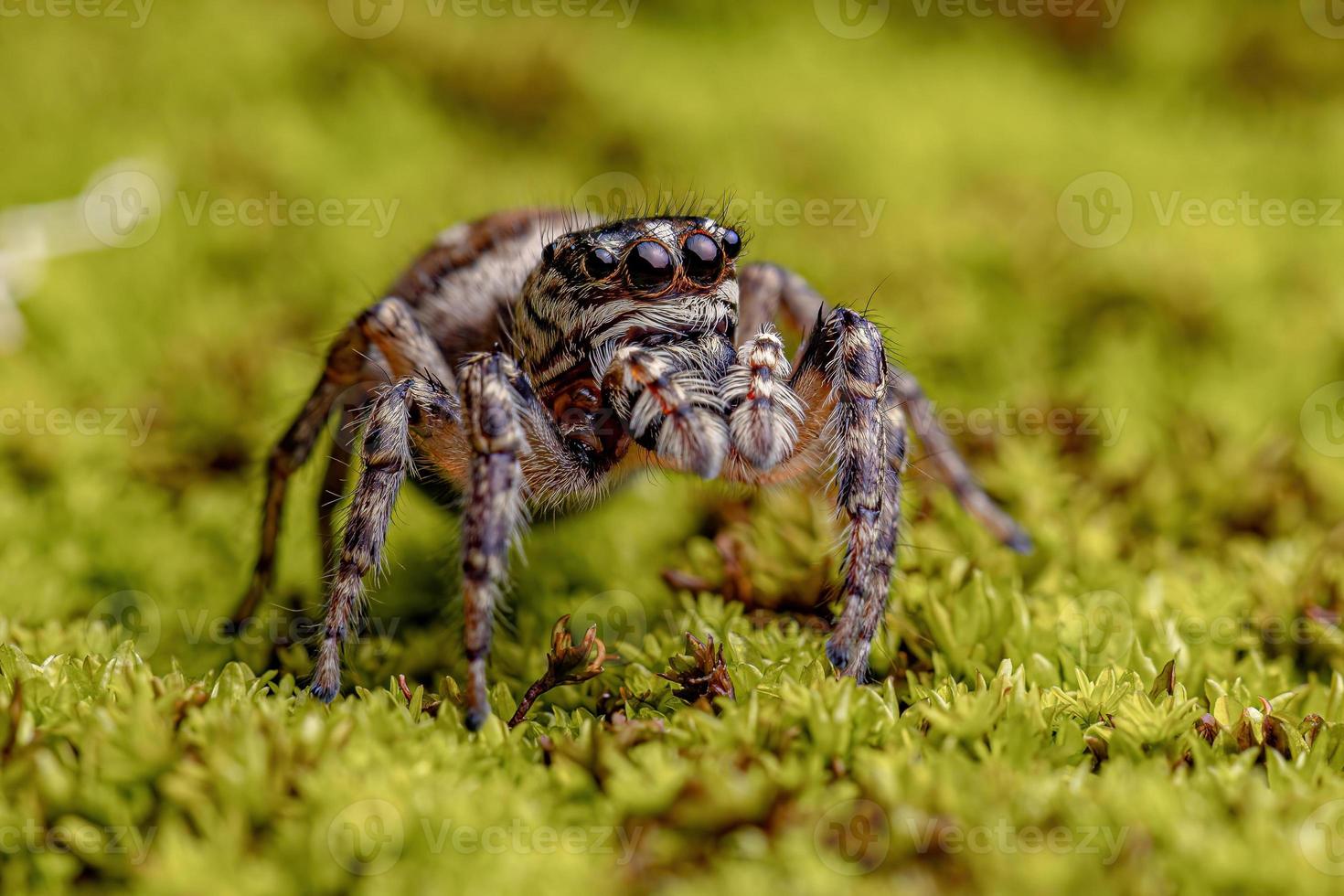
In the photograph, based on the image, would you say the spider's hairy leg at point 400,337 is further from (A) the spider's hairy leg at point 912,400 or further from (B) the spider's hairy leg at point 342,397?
A: (A) the spider's hairy leg at point 912,400

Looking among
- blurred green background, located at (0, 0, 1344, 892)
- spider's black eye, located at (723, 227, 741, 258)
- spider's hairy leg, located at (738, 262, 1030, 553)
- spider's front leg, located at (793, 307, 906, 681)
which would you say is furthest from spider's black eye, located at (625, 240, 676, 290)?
blurred green background, located at (0, 0, 1344, 892)

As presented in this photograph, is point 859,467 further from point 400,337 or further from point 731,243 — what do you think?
point 400,337

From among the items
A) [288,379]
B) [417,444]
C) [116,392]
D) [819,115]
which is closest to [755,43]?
[819,115]

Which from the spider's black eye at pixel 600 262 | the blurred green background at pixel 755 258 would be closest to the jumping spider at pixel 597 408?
the spider's black eye at pixel 600 262

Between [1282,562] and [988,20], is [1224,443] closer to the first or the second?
[1282,562]

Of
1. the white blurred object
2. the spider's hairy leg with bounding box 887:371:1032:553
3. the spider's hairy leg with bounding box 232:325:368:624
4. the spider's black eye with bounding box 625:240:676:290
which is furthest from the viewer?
the white blurred object

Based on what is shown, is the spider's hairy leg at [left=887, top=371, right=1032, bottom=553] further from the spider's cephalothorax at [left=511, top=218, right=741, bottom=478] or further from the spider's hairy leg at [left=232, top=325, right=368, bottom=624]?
the spider's hairy leg at [left=232, top=325, right=368, bottom=624]

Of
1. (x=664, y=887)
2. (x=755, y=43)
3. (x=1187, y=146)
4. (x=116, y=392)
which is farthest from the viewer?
(x=755, y=43)
